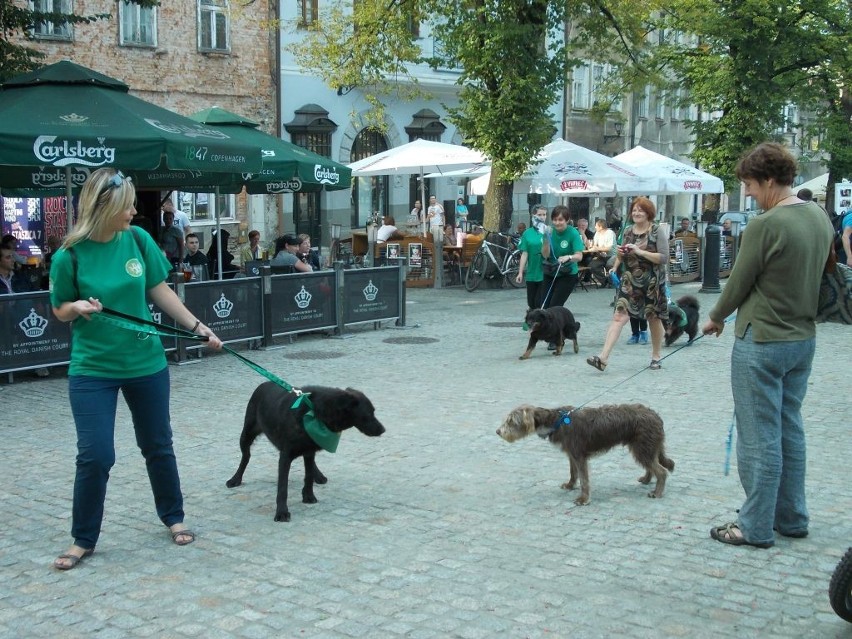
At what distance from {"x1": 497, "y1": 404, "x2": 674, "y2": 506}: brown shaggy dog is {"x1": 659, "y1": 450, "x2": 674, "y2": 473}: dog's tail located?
130mm

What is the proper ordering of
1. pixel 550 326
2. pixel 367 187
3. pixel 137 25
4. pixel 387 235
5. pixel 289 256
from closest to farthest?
pixel 550 326, pixel 289 256, pixel 387 235, pixel 137 25, pixel 367 187

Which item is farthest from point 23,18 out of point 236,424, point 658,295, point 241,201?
point 241,201

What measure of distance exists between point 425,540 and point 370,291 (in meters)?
9.15

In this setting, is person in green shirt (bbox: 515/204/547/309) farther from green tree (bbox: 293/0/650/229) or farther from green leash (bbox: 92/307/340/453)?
green tree (bbox: 293/0/650/229)

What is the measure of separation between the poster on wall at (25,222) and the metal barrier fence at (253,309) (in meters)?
9.55

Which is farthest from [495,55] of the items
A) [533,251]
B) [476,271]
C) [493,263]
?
[533,251]

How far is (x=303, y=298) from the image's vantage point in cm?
1343

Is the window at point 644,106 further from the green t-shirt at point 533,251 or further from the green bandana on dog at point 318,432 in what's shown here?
the green bandana on dog at point 318,432

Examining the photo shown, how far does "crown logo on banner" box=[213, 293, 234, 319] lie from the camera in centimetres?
1224

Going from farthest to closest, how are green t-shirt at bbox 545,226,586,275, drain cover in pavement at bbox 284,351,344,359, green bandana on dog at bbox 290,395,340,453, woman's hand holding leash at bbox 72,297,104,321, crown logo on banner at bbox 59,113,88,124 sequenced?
green t-shirt at bbox 545,226,586,275
drain cover in pavement at bbox 284,351,344,359
crown logo on banner at bbox 59,113,88,124
green bandana on dog at bbox 290,395,340,453
woman's hand holding leash at bbox 72,297,104,321

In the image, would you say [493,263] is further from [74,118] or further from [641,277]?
[74,118]

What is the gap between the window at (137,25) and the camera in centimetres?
2450

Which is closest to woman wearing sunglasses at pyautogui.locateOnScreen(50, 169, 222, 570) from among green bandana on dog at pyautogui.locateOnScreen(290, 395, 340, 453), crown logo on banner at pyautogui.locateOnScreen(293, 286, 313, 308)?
green bandana on dog at pyautogui.locateOnScreen(290, 395, 340, 453)

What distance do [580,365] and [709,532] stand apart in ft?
Answer: 20.0
